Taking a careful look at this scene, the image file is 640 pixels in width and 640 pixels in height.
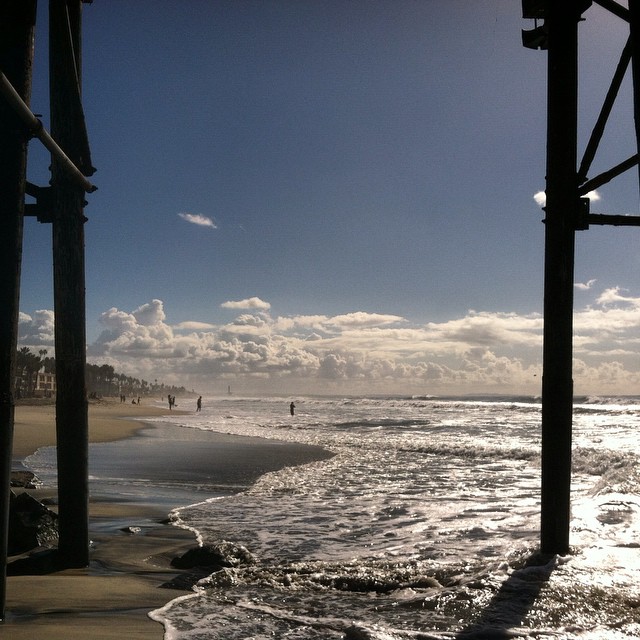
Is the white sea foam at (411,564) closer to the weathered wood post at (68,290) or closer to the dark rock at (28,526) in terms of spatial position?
the weathered wood post at (68,290)

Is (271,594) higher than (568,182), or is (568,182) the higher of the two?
(568,182)

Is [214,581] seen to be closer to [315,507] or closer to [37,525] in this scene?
[37,525]

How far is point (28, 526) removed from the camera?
A: 5.78m

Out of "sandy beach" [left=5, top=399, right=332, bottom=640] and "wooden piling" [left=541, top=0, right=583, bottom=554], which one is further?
"wooden piling" [left=541, top=0, right=583, bottom=554]

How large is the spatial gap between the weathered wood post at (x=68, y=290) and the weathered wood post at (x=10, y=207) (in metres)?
1.32

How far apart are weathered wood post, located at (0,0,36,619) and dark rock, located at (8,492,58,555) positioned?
229 cm

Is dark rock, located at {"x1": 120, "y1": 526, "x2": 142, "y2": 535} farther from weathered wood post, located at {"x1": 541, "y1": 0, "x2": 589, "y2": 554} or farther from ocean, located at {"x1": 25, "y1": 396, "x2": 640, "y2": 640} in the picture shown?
weathered wood post, located at {"x1": 541, "y1": 0, "x2": 589, "y2": 554}

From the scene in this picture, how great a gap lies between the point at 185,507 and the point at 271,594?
14.6ft

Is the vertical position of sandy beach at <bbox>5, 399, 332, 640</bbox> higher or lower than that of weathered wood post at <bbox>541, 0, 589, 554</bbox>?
lower

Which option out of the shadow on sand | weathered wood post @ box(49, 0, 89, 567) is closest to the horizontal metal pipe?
weathered wood post @ box(49, 0, 89, 567)

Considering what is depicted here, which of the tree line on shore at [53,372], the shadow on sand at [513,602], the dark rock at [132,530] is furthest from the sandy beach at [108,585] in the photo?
the tree line on shore at [53,372]

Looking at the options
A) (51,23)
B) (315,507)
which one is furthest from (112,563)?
(51,23)

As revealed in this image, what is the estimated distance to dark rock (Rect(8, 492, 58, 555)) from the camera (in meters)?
5.69

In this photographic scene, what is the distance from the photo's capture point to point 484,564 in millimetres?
5727
